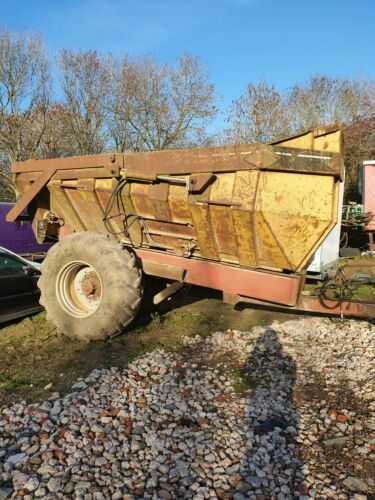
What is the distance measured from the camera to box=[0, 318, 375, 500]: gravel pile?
2.55 m

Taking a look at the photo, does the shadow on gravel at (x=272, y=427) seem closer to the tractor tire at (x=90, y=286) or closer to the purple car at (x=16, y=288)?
the tractor tire at (x=90, y=286)

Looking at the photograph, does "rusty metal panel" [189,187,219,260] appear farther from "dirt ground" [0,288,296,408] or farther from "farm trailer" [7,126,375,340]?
"dirt ground" [0,288,296,408]

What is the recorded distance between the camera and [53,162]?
5.60 metres

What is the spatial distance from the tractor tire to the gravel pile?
681mm

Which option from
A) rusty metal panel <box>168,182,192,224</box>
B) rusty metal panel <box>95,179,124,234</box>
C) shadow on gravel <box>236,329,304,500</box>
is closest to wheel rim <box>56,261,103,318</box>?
rusty metal panel <box>95,179,124,234</box>

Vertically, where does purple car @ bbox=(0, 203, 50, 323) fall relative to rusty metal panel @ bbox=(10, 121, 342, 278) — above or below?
below

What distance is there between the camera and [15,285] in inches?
229

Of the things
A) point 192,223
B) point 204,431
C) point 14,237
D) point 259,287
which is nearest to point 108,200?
point 192,223

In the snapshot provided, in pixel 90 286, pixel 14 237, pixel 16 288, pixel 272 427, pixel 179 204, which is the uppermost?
pixel 179 204

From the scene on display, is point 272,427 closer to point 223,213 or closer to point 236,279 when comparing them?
point 236,279

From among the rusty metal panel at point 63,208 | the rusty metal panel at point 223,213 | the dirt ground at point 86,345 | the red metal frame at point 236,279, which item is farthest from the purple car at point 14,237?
the rusty metal panel at point 223,213

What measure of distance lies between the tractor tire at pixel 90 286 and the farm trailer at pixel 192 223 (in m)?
0.01

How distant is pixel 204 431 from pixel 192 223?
241cm

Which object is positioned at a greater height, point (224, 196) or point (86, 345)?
point (224, 196)
